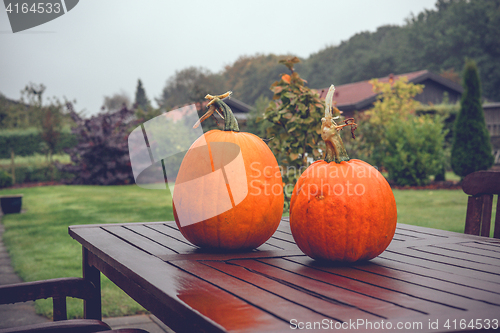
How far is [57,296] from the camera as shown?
164 cm

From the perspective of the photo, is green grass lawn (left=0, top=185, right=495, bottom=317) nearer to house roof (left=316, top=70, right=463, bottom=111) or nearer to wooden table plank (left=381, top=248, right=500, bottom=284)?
wooden table plank (left=381, top=248, right=500, bottom=284)

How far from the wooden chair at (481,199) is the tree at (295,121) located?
65.4 inches

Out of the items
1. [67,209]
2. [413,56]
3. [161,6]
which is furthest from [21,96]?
[413,56]

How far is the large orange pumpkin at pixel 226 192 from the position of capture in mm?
1374

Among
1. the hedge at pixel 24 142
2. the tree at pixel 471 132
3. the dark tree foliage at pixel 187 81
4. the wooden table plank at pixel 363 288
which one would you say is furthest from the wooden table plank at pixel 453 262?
the dark tree foliage at pixel 187 81

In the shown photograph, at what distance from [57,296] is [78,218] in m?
5.33

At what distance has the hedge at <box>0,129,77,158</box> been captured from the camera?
15.3 meters

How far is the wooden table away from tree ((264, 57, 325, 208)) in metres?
2.18

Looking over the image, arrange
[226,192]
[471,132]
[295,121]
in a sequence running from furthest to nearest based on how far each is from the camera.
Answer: [471,132] < [295,121] < [226,192]

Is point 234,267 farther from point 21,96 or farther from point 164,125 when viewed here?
point 21,96

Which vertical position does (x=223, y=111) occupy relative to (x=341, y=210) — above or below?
above

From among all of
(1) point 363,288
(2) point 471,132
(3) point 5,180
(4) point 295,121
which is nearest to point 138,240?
(1) point 363,288

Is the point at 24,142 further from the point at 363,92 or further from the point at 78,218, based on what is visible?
the point at 363,92

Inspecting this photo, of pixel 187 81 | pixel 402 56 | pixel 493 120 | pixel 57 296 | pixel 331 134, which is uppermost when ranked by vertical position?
pixel 402 56
